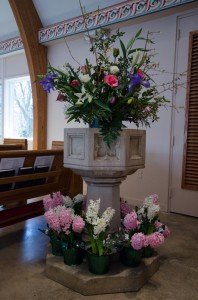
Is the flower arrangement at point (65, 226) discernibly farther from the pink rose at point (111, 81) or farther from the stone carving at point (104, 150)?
the pink rose at point (111, 81)

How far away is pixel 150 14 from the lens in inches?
130

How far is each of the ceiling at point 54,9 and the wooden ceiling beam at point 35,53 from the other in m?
0.16

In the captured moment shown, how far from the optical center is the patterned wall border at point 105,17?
3.22 meters

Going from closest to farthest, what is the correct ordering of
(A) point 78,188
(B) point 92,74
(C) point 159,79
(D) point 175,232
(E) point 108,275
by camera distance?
(E) point 108,275, (B) point 92,74, (D) point 175,232, (A) point 78,188, (C) point 159,79

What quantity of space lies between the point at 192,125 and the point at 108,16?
6.40ft

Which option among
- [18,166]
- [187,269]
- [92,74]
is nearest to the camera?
[92,74]

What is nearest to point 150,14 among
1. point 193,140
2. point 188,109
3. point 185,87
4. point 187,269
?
point 185,87

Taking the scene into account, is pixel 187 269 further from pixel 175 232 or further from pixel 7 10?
pixel 7 10

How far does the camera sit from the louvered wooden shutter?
318cm

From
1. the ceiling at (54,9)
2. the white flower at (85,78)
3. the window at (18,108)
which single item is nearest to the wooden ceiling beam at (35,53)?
the ceiling at (54,9)

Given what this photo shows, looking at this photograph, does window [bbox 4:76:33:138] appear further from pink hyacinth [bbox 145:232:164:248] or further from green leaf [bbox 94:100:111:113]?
pink hyacinth [bbox 145:232:164:248]

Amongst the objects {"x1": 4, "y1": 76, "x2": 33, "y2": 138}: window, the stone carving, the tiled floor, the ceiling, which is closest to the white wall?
the ceiling

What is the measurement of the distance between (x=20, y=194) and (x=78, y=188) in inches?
29.6

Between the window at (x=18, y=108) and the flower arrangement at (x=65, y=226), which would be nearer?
the flower arrangement at (x=65, y=226)
